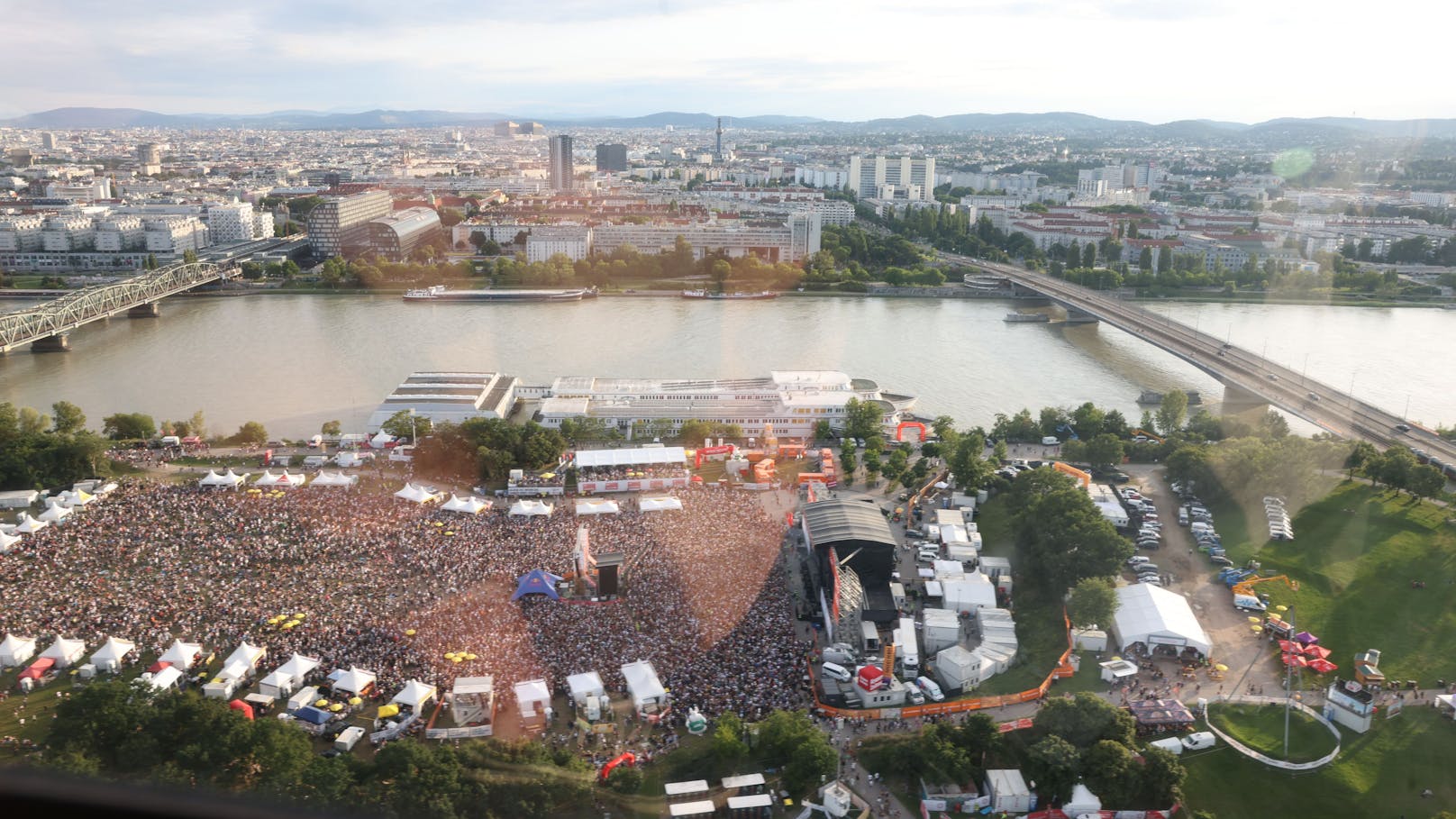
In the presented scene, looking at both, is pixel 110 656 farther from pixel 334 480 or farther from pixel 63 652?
pixel 334 480

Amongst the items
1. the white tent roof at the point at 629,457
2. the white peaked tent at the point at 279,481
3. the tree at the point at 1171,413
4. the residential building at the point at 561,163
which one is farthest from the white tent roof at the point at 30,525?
the residential building at the point at 561,163

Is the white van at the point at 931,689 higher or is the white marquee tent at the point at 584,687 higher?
the white marquee tent at the point at 584,687

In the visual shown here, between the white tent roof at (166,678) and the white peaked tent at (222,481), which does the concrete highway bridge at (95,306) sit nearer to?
the white peaked tent at (222,481)

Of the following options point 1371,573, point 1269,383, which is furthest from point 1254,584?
point 1269,383

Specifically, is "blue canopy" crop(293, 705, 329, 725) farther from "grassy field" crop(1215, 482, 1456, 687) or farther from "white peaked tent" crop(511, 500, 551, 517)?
"grassy field" crop(1215, 482, 1456, 687)

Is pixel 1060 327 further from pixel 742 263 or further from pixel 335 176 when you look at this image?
pixel 335 176

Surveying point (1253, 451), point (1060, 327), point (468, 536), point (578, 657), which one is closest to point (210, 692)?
point (578, 657)

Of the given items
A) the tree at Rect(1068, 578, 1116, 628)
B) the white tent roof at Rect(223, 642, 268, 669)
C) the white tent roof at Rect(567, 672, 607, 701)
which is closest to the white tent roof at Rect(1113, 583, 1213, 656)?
the tree at Rect(1068, 578, 1116, 628)
